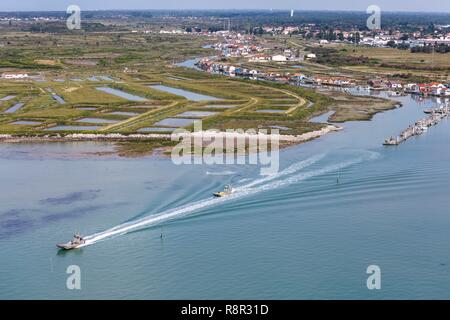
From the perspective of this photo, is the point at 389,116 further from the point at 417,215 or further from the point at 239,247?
the point at 239,247

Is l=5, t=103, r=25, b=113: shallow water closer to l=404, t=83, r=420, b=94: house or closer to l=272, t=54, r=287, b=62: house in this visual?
l=404, t=83, r=420, b=94: house

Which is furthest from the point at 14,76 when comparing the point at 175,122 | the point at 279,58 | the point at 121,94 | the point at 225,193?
the point at 225,193

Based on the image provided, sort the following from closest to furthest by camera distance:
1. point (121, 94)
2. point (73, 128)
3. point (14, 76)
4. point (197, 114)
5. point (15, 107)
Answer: point (73, 128), point (197, 114), point (15, 107), point (121, 94), point (14, 76)

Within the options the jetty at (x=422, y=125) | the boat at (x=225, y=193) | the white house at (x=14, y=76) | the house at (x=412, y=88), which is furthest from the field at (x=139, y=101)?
the boat at (x=225, y=193)

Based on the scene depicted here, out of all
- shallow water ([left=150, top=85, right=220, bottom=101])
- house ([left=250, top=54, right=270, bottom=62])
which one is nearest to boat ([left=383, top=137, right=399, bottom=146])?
shallow water ([left=150, top=85, right=220, bottom=101])

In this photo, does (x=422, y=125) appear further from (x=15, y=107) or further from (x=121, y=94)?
(x=15, y=107)

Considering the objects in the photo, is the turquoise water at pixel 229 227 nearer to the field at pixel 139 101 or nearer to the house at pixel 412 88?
the field at pixel 139 101

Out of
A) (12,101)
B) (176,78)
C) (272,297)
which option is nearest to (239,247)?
(272,297)
